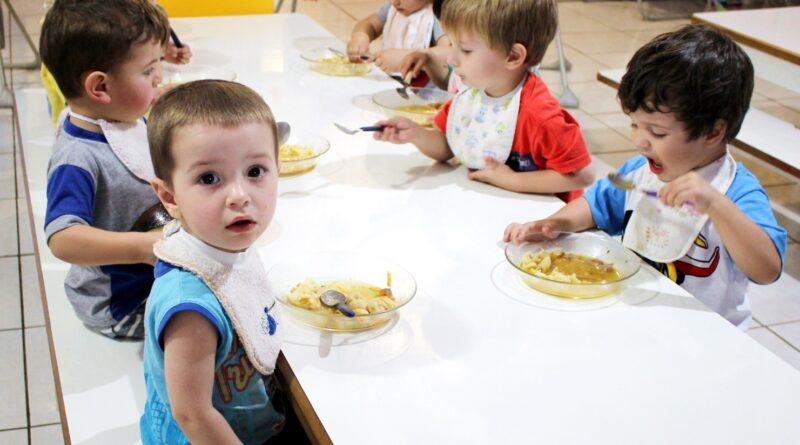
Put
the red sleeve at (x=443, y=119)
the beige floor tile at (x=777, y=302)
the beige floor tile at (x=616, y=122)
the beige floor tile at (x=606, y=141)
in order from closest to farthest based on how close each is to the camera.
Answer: the red sleeve at (x=443, y=119) < the beige floor tile at (x=777, y=302) < the beige floor tile at (x=606, y=141) < the beige floor tile at (x=616, y=122)

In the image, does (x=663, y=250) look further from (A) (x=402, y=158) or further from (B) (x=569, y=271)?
(A) (x=402, y=158)

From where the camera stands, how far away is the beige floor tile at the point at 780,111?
4629 millimetres

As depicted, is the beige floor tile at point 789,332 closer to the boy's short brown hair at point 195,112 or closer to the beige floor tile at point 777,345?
the beige floor tile at point 777,345

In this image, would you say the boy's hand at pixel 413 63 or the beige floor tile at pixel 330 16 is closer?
the boy's hand at pixel 413 63

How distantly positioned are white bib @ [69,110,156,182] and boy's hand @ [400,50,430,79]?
A: 43.3 inches

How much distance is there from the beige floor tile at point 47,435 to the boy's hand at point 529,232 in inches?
54.5

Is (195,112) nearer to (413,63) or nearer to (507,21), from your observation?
(507,21)

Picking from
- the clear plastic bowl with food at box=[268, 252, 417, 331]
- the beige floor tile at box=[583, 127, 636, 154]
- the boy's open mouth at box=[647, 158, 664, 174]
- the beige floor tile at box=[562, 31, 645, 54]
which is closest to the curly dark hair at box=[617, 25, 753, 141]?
the boy's open mouth at box=[647, 158, 664, 174]

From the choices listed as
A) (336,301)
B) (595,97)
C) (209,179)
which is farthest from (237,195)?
(595,97)

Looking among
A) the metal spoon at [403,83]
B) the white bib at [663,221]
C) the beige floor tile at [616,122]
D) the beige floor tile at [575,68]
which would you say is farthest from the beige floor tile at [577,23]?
the white bib at [663,221]

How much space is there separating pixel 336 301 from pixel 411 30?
181cm

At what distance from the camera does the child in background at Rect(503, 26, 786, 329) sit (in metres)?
1.48

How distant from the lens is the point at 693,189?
1.41 m

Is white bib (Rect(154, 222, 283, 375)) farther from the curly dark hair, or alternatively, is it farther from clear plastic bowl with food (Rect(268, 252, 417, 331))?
the curly dark hair
